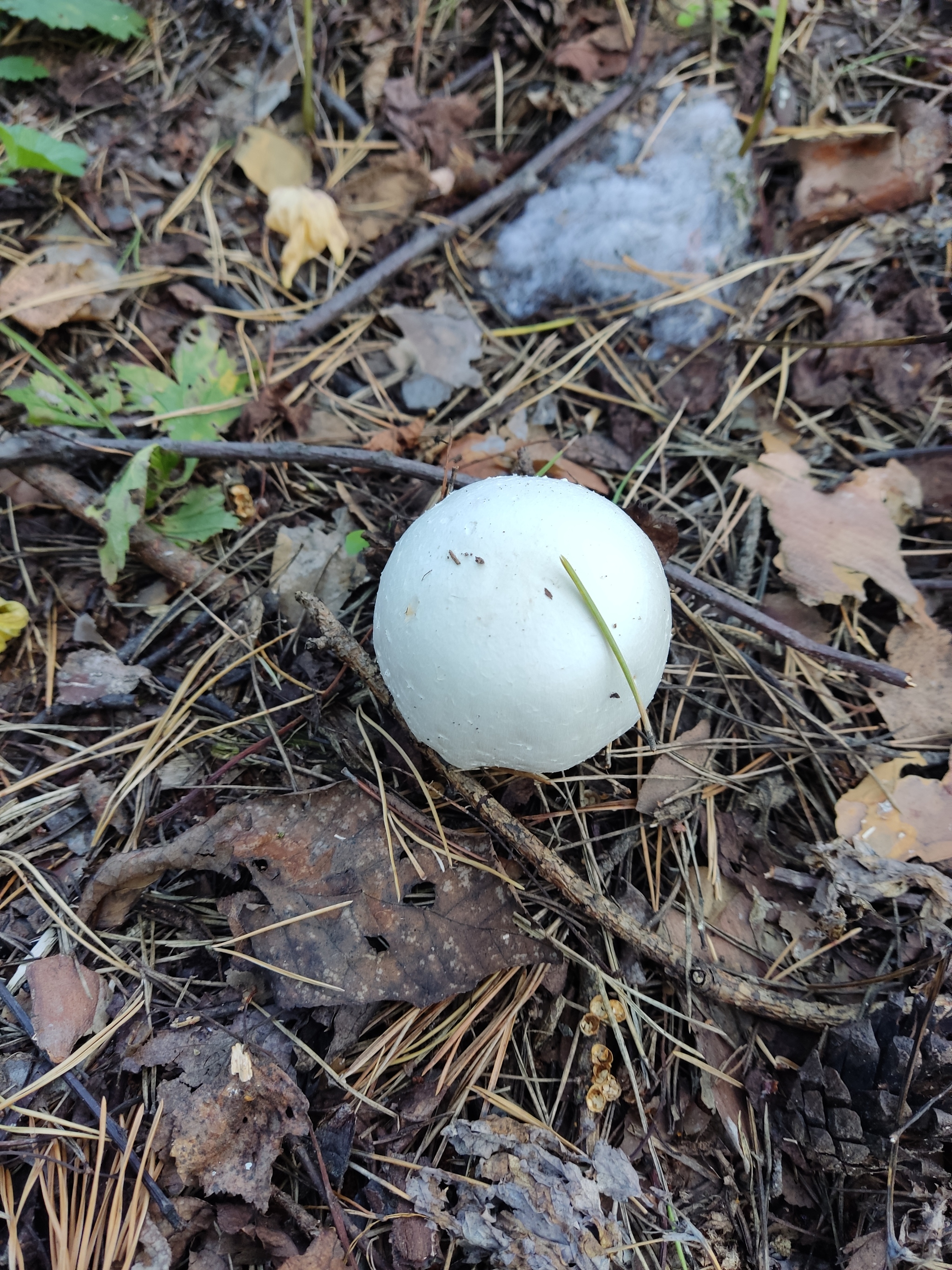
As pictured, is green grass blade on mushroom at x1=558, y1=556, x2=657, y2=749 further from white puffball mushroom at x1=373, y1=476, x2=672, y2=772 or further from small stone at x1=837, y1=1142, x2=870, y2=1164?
small stone at x1=837, y1=1142, x2=870, y2=1164

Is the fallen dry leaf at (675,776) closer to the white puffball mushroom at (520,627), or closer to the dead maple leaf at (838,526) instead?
the white puffball mushroom at (520,627)

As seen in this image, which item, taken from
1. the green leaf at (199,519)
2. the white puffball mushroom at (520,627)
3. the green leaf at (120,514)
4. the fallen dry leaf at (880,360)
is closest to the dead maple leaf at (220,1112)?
the white puffball mushroom at (520,627)

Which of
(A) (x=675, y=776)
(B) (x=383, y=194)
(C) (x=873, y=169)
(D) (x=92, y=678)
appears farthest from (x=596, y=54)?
(D) (x=92, y=678)

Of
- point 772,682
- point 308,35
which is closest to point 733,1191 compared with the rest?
point 772,682

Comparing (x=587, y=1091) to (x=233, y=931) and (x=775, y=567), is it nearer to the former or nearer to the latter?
(x=233, y=931)

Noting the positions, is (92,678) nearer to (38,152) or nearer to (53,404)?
(53,404)

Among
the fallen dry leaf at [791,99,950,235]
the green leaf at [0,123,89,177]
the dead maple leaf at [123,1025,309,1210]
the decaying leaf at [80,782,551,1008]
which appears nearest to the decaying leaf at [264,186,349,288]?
the green leaf at [0,123,89,177]
